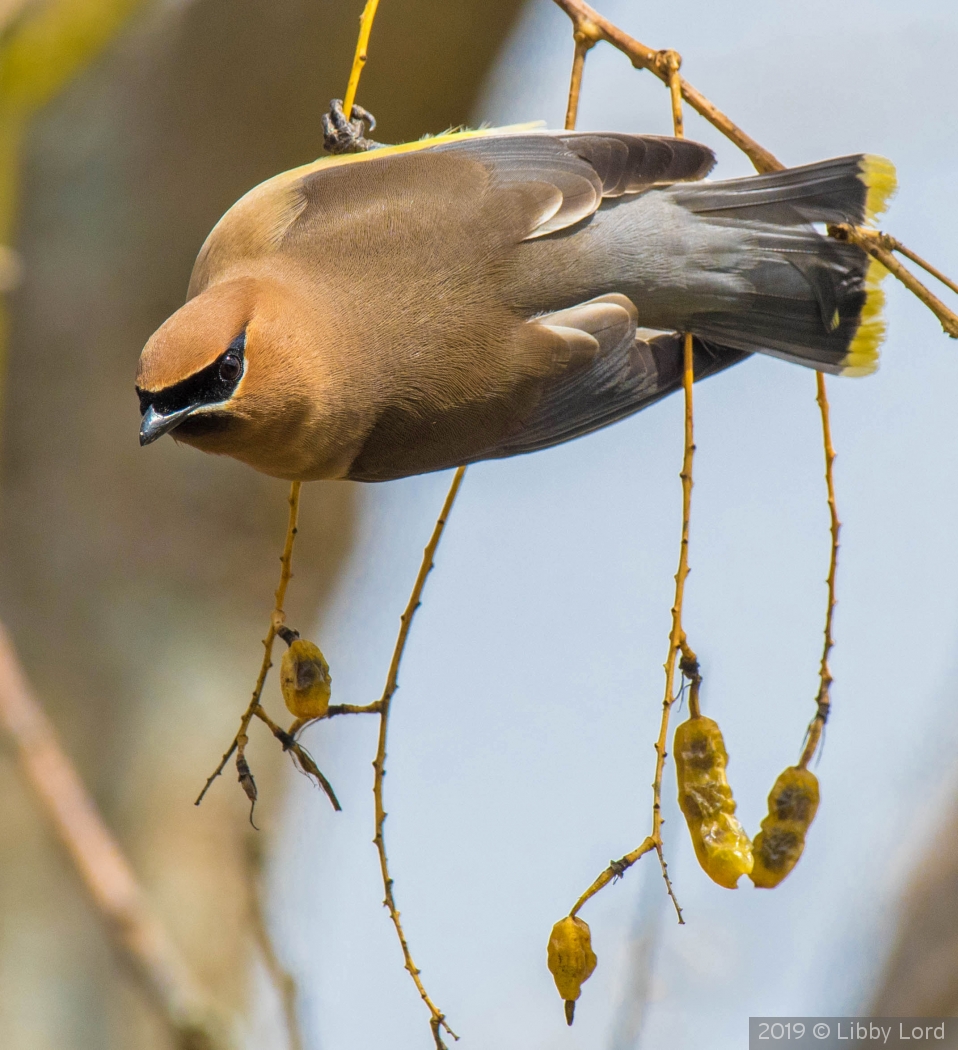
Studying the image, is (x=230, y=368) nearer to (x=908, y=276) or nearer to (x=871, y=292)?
(x=908, y=276)

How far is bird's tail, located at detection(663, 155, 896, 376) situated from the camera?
301cm

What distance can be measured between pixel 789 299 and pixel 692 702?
1.16m

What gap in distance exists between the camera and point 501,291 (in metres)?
2.87

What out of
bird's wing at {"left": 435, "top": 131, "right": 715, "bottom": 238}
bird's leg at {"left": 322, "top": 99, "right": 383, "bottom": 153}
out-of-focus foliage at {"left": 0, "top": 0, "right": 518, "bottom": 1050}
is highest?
bird's leg at {"left": 322, "top": 99, "right": 383, "bottom": 153}

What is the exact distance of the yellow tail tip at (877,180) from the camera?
2.91m

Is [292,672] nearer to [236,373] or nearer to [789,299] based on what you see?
[236,373]

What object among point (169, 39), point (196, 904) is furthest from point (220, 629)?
point (169, 39)

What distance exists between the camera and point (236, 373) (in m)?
2.69

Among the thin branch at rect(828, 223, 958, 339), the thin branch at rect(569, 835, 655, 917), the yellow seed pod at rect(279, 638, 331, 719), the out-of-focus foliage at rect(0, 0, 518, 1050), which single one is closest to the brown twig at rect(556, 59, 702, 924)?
the thin branch at rect(569, 835, 655, 917)

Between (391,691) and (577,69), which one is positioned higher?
(577,69)

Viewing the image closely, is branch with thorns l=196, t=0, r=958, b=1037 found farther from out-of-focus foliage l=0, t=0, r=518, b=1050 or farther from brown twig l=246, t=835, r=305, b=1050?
out-of-focus foliage l=0, t=0, r=518, b=1050

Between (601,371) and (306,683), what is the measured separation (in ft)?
3.11

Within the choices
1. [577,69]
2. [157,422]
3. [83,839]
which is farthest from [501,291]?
[83,839]

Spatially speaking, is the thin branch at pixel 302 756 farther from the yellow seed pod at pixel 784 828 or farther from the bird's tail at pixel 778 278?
the bird's tail at pixel 778 278
